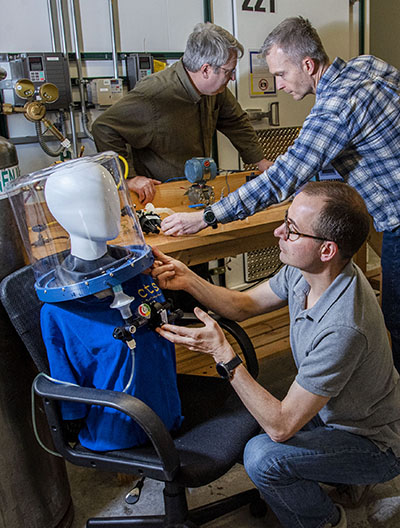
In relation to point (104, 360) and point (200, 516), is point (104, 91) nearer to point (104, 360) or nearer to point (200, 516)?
point (104, 360)

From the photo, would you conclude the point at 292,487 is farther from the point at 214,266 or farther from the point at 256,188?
the point at 214,266

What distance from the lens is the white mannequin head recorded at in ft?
3.82

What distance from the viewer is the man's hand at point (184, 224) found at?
6.77 feet

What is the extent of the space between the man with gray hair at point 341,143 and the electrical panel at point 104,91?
124 cm

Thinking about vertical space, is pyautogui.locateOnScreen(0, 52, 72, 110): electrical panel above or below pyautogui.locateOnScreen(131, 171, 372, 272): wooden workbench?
above

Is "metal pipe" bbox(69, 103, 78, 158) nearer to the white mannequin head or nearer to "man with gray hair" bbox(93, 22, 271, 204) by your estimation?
"man with gray hair" bbox(93, 22, 271, 204)

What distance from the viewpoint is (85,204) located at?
1.17 metres

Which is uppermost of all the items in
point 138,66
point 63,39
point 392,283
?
Answer: point 63,39

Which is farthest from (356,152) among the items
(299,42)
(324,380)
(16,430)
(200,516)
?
(16,430)

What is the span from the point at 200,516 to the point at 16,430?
636 mm

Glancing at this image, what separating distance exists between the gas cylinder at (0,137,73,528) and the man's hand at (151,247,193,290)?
0.39 metres

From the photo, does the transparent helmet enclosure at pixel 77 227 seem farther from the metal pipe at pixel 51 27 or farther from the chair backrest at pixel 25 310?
the metal pipe at pixel 51 27

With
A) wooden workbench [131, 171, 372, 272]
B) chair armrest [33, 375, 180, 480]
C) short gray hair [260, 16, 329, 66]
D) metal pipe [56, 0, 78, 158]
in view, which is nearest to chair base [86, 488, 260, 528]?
chair armrest [33, 375, 180, 480]

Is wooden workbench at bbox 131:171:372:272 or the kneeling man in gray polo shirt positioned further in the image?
wooden workbench at bbox 131:171:372:272
